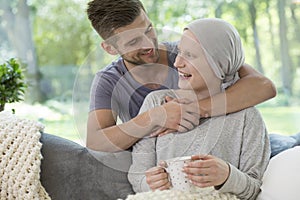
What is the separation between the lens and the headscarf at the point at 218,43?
1.81m

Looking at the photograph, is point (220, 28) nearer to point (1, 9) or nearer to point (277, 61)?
point (277, 61)

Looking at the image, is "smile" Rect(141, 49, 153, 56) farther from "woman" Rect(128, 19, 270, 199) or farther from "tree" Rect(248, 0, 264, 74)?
"tree" Rect(248, 0, 264, 74)

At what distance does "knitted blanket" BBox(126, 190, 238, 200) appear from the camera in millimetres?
1722

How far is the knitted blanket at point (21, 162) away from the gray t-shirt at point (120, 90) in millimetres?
254

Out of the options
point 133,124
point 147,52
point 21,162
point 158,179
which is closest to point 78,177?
point 21,162

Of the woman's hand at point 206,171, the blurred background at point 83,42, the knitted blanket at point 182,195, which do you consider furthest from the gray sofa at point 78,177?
the blurred background at point 83,42

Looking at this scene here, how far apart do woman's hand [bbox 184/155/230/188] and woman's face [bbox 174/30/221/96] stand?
264mm

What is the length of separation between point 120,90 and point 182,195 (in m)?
0.43

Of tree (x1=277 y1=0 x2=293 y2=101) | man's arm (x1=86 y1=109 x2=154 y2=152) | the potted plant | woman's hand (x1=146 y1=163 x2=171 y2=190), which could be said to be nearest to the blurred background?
tree (x1=277 y1=0 x2=293 y2=101)

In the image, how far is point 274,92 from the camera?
1.98 m

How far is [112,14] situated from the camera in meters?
1.93

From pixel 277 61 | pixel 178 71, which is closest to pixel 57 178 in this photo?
pixel 178 71

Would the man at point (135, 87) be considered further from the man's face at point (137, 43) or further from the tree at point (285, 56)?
the tree at point (285, 56)

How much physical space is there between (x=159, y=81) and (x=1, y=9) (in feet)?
6.70
